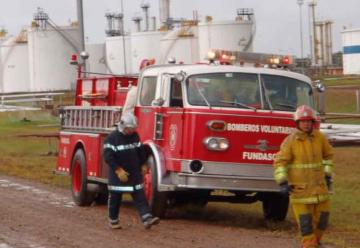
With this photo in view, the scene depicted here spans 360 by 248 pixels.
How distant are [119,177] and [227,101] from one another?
1811mm

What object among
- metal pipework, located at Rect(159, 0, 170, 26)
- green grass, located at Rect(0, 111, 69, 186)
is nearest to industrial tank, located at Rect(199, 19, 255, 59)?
metal pipework, located at Rect(159, 0, 170, 26)

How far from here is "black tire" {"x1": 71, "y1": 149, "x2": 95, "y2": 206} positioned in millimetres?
14641

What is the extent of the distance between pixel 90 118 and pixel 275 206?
12.3 feet

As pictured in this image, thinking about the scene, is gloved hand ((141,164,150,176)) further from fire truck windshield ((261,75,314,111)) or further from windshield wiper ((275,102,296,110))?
windshield wiper ((275,102,296,110))

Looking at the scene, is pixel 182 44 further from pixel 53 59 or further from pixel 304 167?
pixel 304 167

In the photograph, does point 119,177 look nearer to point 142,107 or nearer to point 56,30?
point 142,107

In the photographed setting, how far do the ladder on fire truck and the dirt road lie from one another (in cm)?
137

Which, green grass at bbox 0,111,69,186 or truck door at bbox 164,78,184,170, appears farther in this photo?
green grass at bbox 0,111,69,186

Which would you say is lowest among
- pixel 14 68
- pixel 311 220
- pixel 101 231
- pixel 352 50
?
pixel 101 231

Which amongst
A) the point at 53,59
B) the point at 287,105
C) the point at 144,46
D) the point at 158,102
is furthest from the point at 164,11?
the point at 287,105

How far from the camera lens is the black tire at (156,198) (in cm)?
1207

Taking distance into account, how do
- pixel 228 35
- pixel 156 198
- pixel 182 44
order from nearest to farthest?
pixel 156 198 < pixel 228 35 < pixel 182 44

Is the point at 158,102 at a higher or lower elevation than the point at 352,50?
lower

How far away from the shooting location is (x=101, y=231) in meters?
11.5
